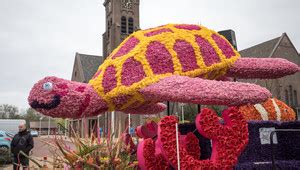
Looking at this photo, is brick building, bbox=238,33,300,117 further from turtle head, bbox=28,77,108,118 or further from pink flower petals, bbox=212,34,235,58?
turtle head, bbox=28,77,108,118

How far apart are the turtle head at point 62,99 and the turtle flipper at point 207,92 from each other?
100 centimetres

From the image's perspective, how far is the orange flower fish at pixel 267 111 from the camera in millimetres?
6285

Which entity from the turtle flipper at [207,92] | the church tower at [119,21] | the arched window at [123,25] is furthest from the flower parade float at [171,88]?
the arched window at [123,25]

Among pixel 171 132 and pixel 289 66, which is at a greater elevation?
pixel 289 66

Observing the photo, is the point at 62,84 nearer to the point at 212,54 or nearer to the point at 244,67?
the point at 212,54

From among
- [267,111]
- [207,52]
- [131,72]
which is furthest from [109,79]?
[267,111]

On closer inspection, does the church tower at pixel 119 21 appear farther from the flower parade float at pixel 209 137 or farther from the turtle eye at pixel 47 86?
the flower parade float at pixel 209 137

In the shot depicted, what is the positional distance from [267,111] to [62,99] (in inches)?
166

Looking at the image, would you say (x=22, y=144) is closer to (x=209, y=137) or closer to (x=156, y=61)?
(x=156, y=61)

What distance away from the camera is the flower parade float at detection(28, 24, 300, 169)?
4.31m

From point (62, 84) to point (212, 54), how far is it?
2.64 metres

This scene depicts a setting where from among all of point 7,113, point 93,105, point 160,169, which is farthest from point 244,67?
point 7,113

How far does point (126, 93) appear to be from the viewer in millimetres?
4770

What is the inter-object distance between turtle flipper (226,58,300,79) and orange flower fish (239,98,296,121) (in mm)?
734
